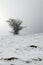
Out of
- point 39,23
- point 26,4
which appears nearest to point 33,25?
point 39,23

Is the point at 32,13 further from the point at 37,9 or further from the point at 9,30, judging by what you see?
the point at 9,30

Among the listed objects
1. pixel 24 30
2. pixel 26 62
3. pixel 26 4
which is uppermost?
pixel 26 4

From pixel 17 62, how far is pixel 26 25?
2.99m

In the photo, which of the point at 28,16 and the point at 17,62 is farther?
the point at 28,16

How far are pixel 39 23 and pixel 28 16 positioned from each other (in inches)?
12.6

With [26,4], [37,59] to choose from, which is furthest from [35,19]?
[37,59]

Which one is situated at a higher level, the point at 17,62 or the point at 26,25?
the point at 26,25

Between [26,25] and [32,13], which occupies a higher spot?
[32,13]

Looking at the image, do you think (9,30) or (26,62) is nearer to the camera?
(26,62)

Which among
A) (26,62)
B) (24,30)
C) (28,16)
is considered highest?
(28,16)

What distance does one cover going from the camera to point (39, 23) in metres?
4.21

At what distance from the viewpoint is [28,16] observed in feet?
13.8

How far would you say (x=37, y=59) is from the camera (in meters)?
1.32

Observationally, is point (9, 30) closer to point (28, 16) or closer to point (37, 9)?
point (28, 16)
